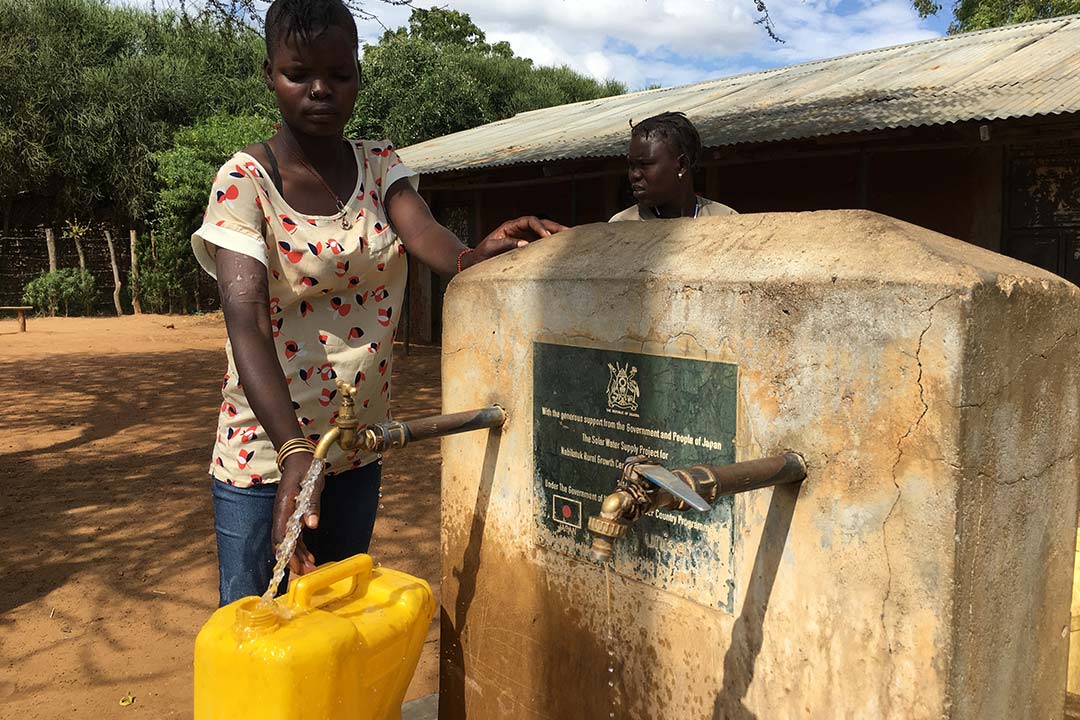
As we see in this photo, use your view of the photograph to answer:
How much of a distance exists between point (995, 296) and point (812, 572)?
48 centimetres

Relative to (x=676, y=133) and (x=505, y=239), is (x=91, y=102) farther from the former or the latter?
(x=505, y=239)

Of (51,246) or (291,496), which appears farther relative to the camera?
(51,246)

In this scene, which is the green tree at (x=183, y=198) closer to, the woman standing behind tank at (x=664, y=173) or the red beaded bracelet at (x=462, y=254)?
the woman standing behind tank at (x=664, y=173)

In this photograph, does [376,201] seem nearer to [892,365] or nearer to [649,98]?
[892,365]

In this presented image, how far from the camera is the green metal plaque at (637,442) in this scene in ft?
4.84

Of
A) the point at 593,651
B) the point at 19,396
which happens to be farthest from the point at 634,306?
the point at 19,396

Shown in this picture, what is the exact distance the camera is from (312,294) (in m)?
1.62

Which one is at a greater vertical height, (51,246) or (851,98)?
(851,98)

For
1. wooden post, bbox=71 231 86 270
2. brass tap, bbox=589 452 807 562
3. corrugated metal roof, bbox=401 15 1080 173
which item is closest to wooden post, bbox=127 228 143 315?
wooden post, bbox=71 231 86 270

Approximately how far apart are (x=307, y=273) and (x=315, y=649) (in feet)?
2.10

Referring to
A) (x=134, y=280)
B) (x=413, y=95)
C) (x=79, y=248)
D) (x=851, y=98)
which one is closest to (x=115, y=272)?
(x=134, y=280)

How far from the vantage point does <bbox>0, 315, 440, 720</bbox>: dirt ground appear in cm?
294

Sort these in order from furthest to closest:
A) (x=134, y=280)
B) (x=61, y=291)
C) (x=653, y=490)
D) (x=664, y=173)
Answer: (x=134, y=280) → (x=61, y=291) → (x=664, y=173) → (x=653, y=490)

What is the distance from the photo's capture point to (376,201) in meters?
1.74
